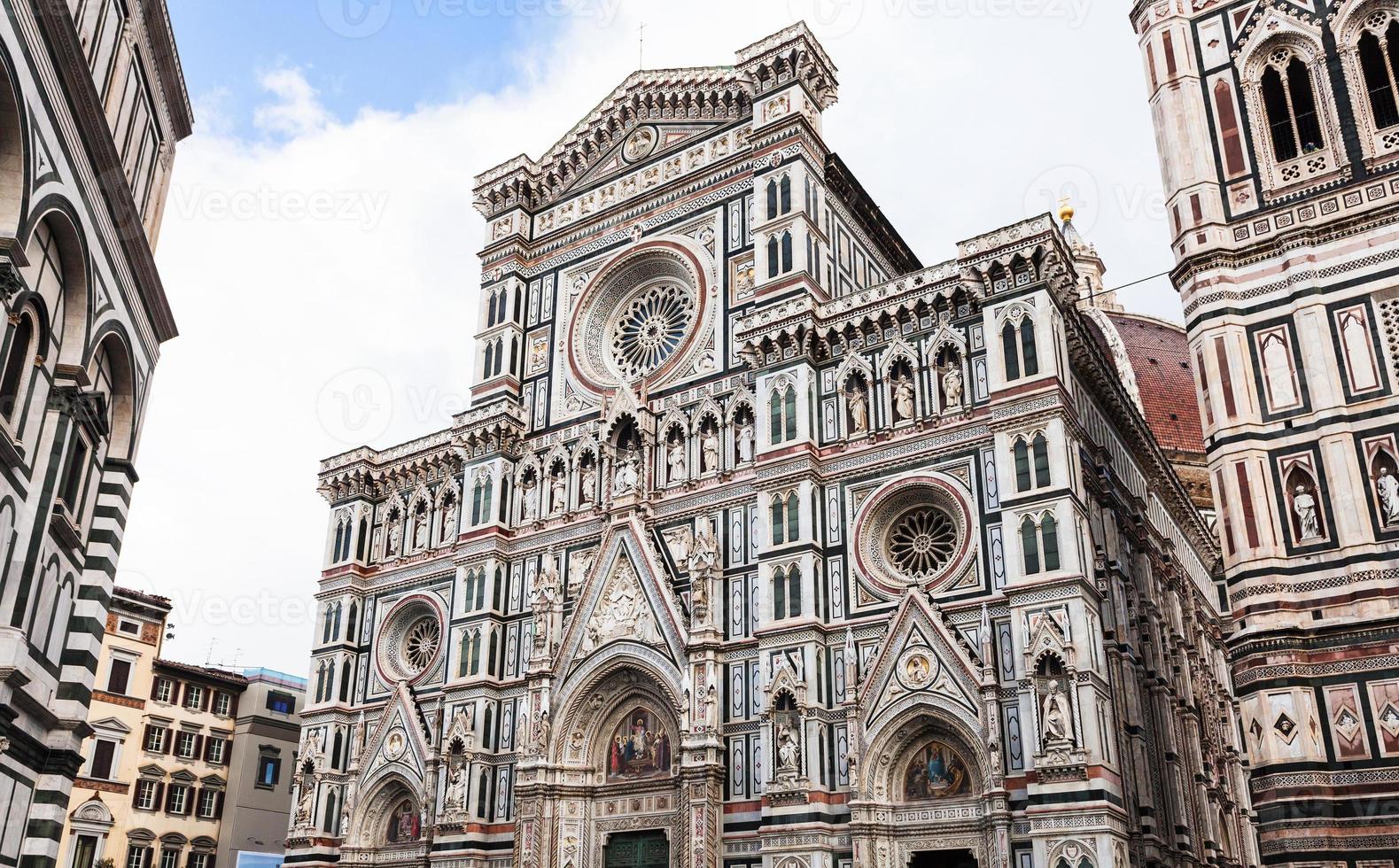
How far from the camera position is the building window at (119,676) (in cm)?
4216

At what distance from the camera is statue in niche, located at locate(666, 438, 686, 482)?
102 ft

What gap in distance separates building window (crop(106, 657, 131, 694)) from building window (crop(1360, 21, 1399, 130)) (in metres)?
41.1

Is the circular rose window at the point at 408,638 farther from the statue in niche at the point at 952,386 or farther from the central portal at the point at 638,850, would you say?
the statue in niche at the point at 952,386

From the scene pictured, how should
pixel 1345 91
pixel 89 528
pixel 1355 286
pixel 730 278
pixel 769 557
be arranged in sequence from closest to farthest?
pixel 89 528 → pixel 1355 286 → pixel 1345 91 → pixel 769 557 → pixel 730 278

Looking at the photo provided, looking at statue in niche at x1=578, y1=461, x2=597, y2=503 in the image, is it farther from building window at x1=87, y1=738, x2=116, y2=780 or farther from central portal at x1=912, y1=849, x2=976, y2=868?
building window at x1=87, y1=738, x2=116, y2=780

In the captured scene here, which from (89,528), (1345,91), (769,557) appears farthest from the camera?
(769,557)

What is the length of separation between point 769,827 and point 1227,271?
47.2 ft

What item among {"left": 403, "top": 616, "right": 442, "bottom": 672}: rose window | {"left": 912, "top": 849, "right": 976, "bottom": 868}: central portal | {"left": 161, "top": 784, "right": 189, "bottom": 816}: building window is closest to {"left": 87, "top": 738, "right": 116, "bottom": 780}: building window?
{"left": 161, "top": 784, "right": 189, "bottom": 816}: building window

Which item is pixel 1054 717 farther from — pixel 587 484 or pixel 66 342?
pixel 66 342

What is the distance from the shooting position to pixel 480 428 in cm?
3447

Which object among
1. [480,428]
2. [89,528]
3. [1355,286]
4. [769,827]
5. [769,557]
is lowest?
[769,827]

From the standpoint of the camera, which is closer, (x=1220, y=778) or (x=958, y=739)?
(x=958, y=739)

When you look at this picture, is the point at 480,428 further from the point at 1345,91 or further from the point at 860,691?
the point at 1345,91

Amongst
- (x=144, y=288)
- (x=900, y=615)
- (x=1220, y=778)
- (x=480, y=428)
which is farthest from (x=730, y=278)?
(x=1220, y=778)
